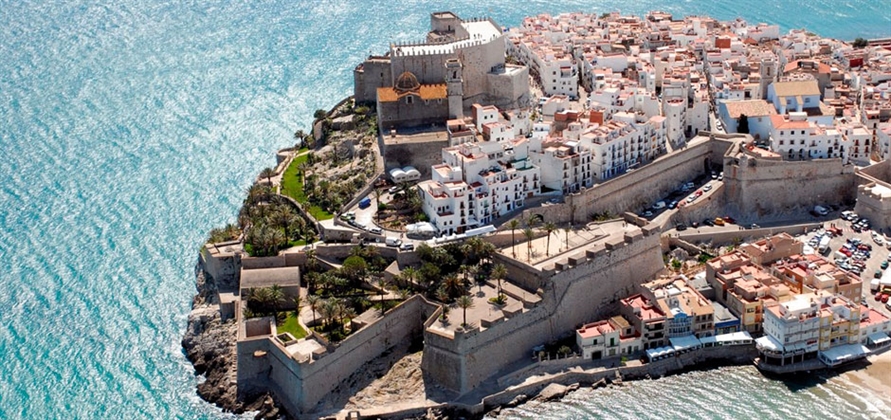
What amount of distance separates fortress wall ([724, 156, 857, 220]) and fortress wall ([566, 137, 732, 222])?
2.54 metres

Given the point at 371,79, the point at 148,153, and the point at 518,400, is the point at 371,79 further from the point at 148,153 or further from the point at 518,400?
the point at 518,400

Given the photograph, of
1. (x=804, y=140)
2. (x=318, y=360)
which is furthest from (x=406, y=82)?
(x=804, y=140)

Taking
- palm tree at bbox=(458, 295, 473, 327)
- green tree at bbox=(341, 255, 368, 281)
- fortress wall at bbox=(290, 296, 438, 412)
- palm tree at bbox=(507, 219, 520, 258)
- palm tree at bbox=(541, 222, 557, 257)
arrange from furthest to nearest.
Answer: palm tree at bbox=(507, 219, 520, 258), palm tree at bbox=(541, 222, 557, 257), green tree at bbox=(341, 255, 368, 281), palm tree at bbox=(458, 295, 473, 327), fortress wall at bbox=(290, 296, 438, 412)

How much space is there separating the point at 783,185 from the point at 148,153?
43.4m

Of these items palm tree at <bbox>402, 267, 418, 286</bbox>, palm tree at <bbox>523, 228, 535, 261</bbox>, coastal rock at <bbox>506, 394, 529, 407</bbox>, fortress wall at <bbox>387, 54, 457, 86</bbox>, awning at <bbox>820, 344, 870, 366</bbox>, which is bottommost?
coastal rock at <bbox>506, 394, 529, 407</bbox>

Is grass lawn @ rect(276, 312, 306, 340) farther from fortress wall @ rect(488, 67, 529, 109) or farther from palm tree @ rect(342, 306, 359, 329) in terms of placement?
fortress wall @ rect(488, 67, 529, 109)

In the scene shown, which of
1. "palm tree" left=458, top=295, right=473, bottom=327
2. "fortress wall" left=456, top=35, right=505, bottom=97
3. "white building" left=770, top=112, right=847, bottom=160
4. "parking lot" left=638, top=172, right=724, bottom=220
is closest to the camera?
"palm tree" left=458, top=295, right=473, bottom=327

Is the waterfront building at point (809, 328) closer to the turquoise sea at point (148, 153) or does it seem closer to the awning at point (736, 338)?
the awning at point (736, 338)

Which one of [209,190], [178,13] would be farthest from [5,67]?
[209,190]

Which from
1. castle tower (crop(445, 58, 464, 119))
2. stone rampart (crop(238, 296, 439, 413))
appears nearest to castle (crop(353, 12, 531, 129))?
castle tower (crop(445, 58, 464, 119))

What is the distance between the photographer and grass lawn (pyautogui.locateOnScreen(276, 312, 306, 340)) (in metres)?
57.7

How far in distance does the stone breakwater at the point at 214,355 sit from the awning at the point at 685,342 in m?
19.4

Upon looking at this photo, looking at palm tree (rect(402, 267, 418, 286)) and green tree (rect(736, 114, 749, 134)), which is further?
green tree (rect(736, 114, 749, 134))

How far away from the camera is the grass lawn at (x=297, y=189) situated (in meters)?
66.8
